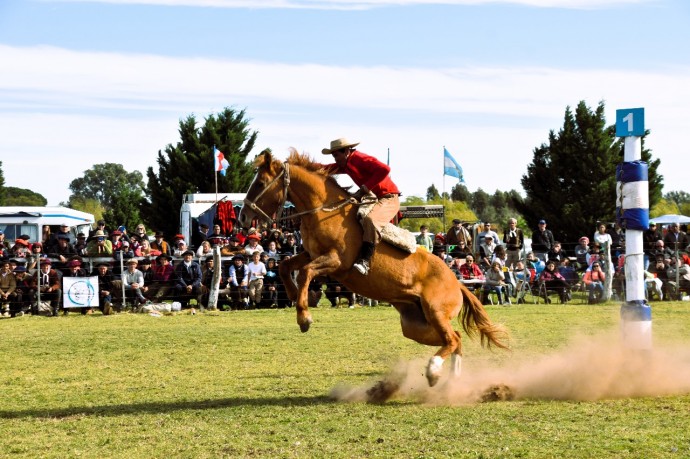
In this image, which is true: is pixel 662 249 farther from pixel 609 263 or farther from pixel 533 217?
pixel 533 217

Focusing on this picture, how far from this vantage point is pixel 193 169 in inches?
1809

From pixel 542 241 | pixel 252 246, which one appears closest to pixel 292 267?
pixel 252 246

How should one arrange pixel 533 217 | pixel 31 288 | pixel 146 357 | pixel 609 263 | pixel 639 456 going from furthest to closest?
1. pixel 533 217
2. pixel 609 263
3. pixel 31 288
4. pixel 146 357
5. pixel 639 456

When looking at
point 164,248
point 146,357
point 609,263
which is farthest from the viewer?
point 164,248

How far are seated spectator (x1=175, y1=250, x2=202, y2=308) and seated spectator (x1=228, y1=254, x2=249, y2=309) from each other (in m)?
0.79

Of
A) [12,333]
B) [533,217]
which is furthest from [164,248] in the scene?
[533,217]

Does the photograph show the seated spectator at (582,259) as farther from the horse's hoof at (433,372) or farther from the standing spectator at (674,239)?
the horse's hoof at (433,372)

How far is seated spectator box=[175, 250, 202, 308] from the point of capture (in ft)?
70.1

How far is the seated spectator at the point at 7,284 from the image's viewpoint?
20406 millimetres

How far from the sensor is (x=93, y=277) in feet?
68.3

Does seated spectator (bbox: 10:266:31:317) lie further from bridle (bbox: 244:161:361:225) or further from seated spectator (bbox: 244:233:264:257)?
A: bridle (bbox: 244:161:361:225)

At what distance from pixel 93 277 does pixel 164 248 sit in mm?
3875

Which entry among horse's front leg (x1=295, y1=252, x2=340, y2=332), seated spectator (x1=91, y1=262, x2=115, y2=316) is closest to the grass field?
horse's front leg (x1=295, y1=252, x2=340, y2=332)

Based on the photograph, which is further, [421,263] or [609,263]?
[609,263]
